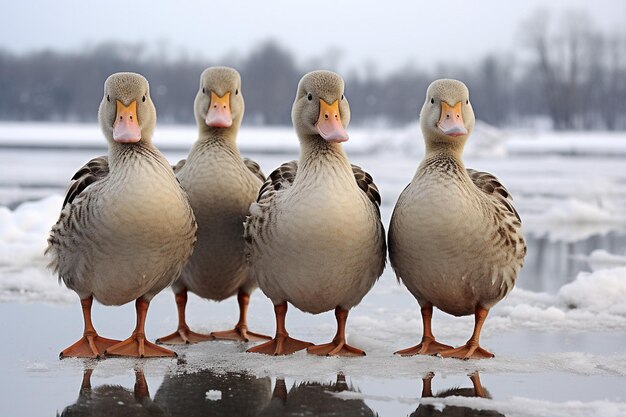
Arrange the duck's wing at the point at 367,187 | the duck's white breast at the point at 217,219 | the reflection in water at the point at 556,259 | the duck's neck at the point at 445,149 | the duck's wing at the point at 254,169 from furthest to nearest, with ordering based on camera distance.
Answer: the reflection in water at the point at 556,259 → the duck's wing at the point at 254,169 → the duck's white breast at the point at 217,219 → the duck's wing at the point at 367,187 → the duck's neck at the point at 445,149

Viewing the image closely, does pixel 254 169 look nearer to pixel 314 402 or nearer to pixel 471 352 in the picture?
pixel 471 352

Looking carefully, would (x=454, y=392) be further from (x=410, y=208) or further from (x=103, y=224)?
(x=103, y=224)

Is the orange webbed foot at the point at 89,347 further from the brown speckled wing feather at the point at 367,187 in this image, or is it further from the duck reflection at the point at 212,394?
the brown speckled wing feather at the point at 367,187

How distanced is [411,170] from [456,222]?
17954 millimetres

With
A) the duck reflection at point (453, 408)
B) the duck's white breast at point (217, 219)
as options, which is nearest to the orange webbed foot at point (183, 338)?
the duck's white breast at point (217, 219)

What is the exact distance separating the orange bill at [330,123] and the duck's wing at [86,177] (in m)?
Result: 1.28

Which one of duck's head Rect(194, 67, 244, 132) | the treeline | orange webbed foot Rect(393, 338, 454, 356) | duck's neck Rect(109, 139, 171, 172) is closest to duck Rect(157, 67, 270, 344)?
duck's head Rect(194, 67, 244, 132)

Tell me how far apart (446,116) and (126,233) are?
73.8 inches

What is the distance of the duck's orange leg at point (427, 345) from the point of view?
5.01 meters

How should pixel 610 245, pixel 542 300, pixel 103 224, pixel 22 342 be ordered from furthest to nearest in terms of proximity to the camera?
pixel 610 245, pixel 542 300, pixel 22 342, pixel 103 224

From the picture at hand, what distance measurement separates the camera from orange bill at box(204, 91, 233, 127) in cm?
547

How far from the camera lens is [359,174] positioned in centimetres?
545

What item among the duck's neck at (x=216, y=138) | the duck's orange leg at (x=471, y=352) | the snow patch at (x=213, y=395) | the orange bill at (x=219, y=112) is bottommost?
the snow patch at (x=213, y=395)

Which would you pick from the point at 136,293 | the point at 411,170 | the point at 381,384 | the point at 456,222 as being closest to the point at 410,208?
the point at 456,222
